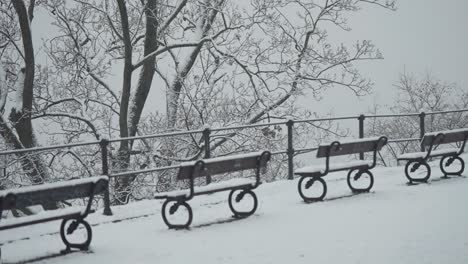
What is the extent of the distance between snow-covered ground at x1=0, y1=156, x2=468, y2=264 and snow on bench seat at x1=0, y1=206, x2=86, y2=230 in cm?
49

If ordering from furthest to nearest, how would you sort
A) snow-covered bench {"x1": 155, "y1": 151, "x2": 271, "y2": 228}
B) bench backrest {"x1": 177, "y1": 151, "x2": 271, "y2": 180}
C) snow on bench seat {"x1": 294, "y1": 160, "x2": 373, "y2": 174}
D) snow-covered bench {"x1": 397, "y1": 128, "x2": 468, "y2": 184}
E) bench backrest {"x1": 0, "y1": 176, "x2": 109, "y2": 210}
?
1. snow-covered bench {"x1": 397, "y1": 128, "x2": 468, "y2": 184}
2. snow on bench seat {"x1": 294, "y1": 160, "x2": 373, "y2": 174}
3. bench backrest {"x1": 177, "y1": 151, "x2": 271, "y2": 180}
4. snow-covered bench {"x1": 155, "y1": 151, "x2": 271, "y2": 228}
5. bench backrest {"x1": 0, "y1": 176, "x2": 109, "y2": 210}

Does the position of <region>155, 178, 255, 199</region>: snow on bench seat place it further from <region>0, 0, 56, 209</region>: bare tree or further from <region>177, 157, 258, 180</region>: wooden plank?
<region>0, 0, 56, 209</region>: bare tree

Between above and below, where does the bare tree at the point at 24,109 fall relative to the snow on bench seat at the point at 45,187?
above

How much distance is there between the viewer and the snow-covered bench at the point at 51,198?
21.3ft

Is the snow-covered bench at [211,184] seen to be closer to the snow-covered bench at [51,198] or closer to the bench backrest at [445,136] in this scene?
the snow-covered bench at [51,198]

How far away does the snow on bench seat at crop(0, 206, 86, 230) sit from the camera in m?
6.60

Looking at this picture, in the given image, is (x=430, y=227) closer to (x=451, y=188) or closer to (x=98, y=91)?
(x=451, y=188)

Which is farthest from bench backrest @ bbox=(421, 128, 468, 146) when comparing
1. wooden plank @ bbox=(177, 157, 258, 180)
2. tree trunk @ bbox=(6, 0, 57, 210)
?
tree trunk @ bbox=(6, 0, 57, 210)

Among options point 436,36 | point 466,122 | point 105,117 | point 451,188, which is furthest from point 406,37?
point 451,188

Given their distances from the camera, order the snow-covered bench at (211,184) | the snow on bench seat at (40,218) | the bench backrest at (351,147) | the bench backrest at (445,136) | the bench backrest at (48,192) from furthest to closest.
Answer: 1. the bench backrest at (445,136)
2. the bench backrest at (351,147)
3. the snow-covered bench at (211,184)
4. the snow on bench seat at (40,218)
5. the bench backrest at (48,192)

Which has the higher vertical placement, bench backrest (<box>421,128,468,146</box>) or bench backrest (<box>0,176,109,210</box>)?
bench backrest (<box>421,128,468,146</box>)

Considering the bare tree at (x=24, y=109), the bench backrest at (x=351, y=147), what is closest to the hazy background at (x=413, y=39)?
the bare tree at (x=24, y=109)

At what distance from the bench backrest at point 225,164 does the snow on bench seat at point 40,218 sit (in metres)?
1.63

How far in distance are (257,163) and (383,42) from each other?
4122 inches
